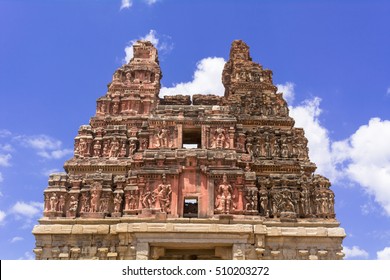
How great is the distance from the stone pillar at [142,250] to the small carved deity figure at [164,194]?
5.24 ft

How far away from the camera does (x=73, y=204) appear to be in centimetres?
1922

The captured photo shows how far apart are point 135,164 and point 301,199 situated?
7151 mm

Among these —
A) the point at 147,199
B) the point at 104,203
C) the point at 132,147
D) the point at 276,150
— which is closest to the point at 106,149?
the point at 132,147

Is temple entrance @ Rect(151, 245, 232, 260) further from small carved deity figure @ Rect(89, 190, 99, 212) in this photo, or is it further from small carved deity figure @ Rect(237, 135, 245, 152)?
small carved deity figure @ Rect(237, 135, 245, 152)

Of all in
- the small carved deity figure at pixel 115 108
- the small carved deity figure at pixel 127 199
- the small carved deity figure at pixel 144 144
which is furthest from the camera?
the small carved deity figure at pixel 115 108

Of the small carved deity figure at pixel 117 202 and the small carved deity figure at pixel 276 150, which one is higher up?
the small carved deity figure at pixel 276 150

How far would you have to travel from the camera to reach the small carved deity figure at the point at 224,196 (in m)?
18.6

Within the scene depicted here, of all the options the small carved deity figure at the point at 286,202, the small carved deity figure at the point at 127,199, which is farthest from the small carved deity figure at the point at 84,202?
the small carved deity figure at the point at 286,202

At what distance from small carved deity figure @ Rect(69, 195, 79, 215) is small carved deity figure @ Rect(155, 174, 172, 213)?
341cm

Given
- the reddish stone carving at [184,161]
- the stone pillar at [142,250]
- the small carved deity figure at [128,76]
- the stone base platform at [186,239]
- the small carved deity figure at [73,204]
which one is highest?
the small carved deity figure at [128,76]

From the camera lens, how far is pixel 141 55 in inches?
997

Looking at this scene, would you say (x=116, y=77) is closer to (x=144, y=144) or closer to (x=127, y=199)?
(x=144, y=144)

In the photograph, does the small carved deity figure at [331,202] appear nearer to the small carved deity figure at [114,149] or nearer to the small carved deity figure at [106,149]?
the small carved deity figure at [114,149]

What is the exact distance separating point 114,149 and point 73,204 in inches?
122
